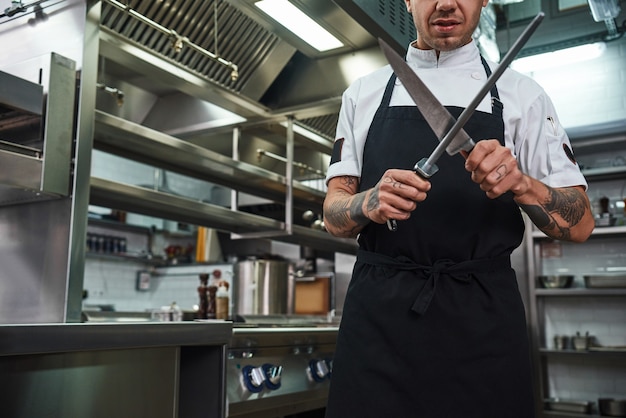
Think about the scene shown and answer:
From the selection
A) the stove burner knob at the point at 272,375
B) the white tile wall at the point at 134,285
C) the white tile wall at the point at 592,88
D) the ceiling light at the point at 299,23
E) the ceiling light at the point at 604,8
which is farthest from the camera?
the white tile wall at the point at 134,285

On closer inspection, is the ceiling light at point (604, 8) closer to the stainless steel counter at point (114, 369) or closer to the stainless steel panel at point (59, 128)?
the stainless steel panel at point (59, 128)

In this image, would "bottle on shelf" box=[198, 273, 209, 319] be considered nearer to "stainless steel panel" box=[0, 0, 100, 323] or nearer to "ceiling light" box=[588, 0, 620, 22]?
"stainless steel panel" box=[0, 0, 100, 323]

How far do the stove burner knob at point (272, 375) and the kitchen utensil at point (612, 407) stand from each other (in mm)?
3605

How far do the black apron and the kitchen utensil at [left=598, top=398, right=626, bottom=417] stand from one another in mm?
4438

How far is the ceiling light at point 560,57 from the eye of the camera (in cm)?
539

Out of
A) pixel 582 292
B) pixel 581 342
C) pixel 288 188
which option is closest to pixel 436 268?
pixel 288 188

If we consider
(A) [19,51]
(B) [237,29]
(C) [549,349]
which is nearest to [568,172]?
(A) [19,51]

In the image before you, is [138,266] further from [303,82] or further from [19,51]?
[19,51]

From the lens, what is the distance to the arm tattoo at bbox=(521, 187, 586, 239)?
3.89 ft

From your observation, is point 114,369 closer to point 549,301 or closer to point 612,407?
point 612,407

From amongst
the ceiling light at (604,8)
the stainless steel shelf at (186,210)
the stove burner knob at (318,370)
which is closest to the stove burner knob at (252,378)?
the stove burner knob at (318,370)

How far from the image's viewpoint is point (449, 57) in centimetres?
142

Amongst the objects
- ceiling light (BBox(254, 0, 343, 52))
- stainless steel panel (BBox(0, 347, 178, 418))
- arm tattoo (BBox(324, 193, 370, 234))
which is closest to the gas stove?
stainless steel panel (BBox(0, 347, 178, 418))

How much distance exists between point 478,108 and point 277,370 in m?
1.60
